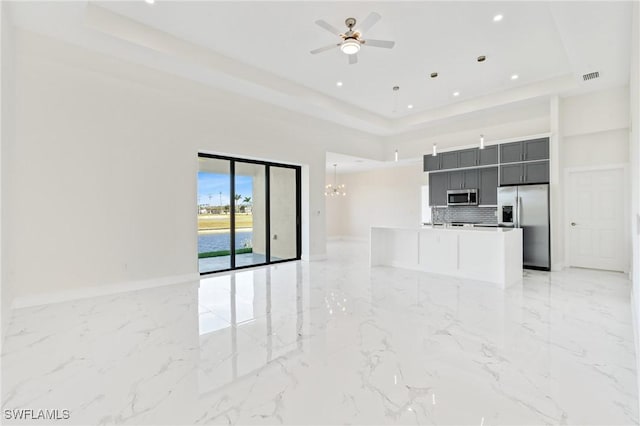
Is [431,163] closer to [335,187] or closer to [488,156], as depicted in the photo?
[488,156]

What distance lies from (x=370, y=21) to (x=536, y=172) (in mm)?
4916

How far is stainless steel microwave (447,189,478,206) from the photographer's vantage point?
7.08m

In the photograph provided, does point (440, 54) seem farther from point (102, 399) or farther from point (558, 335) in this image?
point (102, 399)

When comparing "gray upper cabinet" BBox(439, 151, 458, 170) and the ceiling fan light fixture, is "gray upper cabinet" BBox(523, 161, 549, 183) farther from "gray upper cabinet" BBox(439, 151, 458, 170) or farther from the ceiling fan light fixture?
the ceiling fan light fixture

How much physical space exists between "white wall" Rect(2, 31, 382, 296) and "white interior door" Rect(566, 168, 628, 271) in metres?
6.83

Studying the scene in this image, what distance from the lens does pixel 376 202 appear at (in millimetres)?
11086

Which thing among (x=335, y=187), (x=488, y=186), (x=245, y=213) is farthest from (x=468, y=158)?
(x=335, y=187)

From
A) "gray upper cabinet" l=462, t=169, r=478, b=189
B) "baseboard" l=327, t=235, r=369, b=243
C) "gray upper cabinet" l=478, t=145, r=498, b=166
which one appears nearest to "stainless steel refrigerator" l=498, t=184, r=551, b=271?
"gray upper cabinet" l=478, t=145, r=498, b=166

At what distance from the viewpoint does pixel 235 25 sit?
387 centimetres

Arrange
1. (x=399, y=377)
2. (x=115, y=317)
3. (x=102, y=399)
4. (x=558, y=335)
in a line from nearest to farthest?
(x=102, y=399)
(x=399, y=377)
(x=558, y=335)
(x=115, y=317)

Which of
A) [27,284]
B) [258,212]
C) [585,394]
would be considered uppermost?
[258,212]

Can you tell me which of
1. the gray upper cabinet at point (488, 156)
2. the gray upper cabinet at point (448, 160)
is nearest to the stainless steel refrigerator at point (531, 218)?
the gray upper cabinet at point (488, 156)

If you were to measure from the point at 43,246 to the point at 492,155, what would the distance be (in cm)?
807

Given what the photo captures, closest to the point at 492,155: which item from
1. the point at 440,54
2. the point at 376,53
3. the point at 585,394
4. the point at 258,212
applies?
the point at 440,54
